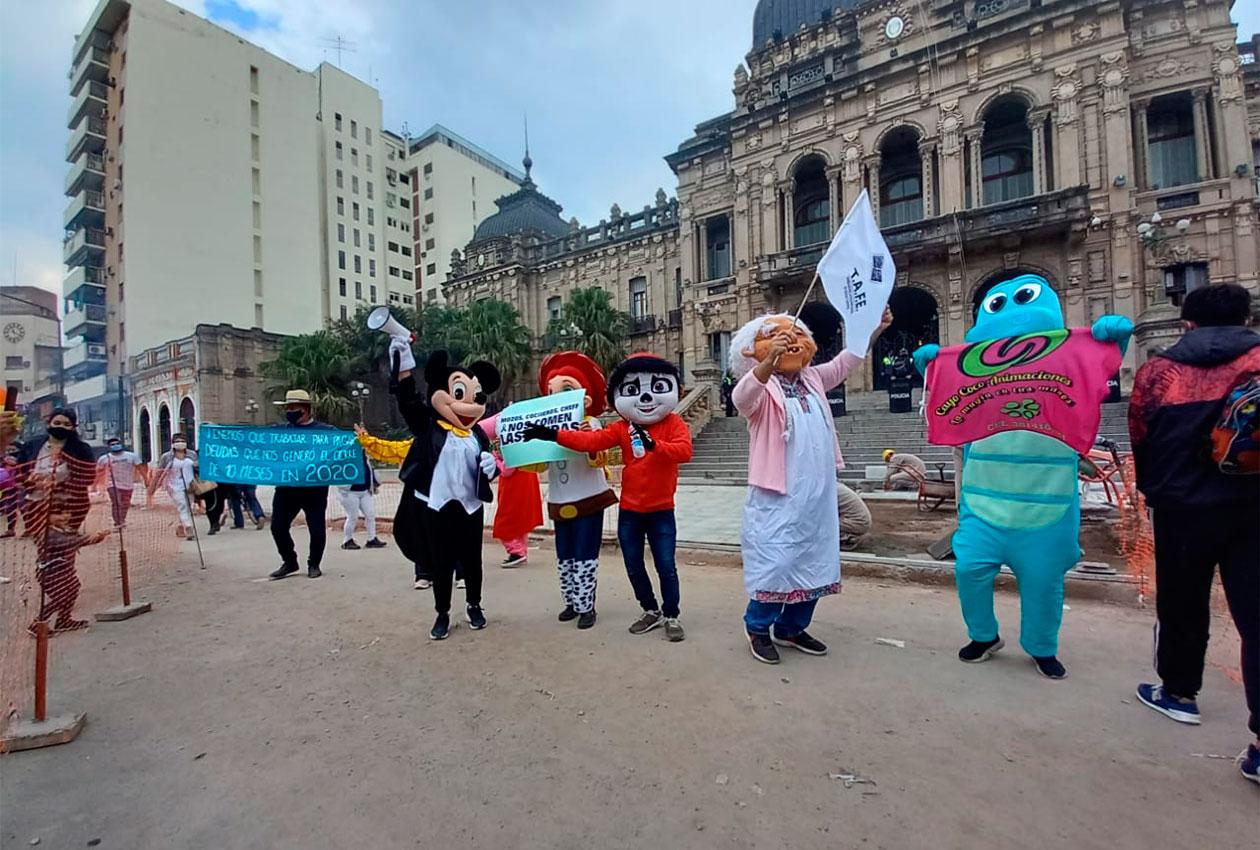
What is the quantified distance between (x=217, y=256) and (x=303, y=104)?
15.3 metres

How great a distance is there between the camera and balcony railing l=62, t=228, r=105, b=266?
42125 millimetres

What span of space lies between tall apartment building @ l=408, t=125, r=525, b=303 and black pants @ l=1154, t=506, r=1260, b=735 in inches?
2398

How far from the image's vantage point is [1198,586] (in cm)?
251

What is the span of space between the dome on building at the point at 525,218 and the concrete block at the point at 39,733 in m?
36.8

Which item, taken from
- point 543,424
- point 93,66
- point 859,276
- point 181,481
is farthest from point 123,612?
point 93,66

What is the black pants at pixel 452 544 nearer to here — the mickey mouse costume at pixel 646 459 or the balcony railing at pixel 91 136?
the mickey mouse costume at pixel 646 459

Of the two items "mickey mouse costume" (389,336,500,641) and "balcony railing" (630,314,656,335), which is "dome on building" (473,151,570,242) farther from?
"mickey mouse costume" (389,336,500,641)

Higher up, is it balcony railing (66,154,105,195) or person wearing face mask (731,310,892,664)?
balcony railing (66,154,105,195)

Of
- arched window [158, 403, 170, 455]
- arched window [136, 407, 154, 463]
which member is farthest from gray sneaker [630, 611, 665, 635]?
arched window [136, 407, 154, 463]

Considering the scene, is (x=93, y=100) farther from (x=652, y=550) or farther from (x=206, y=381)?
(x=652, y=550)

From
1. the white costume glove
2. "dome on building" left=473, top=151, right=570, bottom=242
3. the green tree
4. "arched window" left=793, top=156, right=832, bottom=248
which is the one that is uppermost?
"dome on building" left=473, top=151, right=570, bottom=242

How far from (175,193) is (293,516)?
48.2 metres

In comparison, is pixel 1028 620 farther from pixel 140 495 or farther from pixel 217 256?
pixel 217 256

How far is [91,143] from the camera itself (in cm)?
4253
